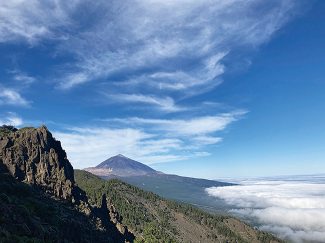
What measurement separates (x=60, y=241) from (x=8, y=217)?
62.6 ft

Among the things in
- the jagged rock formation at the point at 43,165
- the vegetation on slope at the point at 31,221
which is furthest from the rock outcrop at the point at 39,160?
the vegetation on slope at the point at 31,221

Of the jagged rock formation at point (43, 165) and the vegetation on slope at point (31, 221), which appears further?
the jagged rock formation at point (43, 165)

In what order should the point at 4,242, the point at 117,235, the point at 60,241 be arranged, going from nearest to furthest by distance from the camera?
1. the point at 4,242
2. the point at 60,241
3. the point at 117,235

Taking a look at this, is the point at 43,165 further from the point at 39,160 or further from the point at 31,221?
the point at 31,221

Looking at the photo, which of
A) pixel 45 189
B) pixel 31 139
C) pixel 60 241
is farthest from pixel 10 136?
pixel 60 241

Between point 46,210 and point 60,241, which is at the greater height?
point 46,210

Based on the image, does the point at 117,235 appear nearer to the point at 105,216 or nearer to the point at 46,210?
the point at 105,216

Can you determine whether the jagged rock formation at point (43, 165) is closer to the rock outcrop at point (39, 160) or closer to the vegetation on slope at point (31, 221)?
the rock outcrop at point (39, 160)

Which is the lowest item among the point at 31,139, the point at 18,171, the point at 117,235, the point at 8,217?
the point at 117,235

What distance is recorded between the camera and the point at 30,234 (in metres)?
67.7

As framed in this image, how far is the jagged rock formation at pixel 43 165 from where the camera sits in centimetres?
14375

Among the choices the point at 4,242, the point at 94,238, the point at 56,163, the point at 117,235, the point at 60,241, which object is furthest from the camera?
the point at 117,235

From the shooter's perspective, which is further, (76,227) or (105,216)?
(105,216)

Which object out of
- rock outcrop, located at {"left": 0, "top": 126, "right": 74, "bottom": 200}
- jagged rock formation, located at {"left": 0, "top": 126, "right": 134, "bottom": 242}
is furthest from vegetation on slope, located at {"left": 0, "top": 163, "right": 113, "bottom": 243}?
rock outcrop, located at {"left": 0, "top": 126, "right": 74, "bottom": 200}
